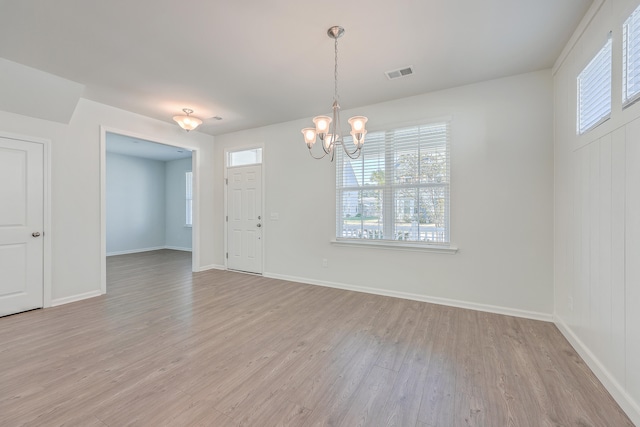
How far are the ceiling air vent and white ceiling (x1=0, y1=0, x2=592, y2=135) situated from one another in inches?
3.4

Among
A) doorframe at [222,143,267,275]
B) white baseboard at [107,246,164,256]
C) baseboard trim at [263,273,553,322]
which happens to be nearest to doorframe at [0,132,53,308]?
doorframe at [222,143,267,275]

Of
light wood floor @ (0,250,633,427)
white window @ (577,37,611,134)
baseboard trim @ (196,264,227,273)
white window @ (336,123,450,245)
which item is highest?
white window @ (577,37,611,134)

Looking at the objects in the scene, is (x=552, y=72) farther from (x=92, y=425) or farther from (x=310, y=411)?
(x=92, y=425)

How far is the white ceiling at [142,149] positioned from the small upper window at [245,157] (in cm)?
112

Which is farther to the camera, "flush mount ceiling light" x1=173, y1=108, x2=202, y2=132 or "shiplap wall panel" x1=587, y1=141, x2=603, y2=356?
"flush mount ceiling light" x1=173, y1=108, x2=202, y2=132

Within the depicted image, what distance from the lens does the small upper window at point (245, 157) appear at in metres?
5.33

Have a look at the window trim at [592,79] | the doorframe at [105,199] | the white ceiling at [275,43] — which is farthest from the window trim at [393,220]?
the doorframe at [105,199]

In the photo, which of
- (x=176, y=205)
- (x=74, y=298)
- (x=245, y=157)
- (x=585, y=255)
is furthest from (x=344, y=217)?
(x=176, y=205)

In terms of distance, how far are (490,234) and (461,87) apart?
75.3 inches

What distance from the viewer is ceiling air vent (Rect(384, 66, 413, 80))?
309cm

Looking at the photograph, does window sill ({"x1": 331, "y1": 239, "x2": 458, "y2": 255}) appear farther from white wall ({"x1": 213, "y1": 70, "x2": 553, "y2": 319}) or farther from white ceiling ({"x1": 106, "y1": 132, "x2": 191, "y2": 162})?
white ceiling ({"x1": 106, "y1": 132, "x2": 191, "y2": 162})

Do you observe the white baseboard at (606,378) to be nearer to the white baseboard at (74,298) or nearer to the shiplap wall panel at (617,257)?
the shiplap wall panel at (617,257)

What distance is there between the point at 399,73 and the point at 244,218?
3.76m

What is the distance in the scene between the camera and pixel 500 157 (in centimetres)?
333
